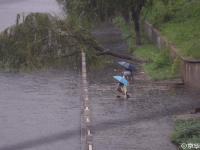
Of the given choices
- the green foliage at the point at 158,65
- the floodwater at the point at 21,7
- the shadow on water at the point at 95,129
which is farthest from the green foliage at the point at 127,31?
the shadow on water at the point at 95,129

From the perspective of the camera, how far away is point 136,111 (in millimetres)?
24641

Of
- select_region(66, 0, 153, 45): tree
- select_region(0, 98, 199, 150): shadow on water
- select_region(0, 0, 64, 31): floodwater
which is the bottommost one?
select_region(0, 98, 199, 150): shadow on water

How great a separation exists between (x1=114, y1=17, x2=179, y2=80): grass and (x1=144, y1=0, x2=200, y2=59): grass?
770mm

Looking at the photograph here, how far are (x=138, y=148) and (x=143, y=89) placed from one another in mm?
8760

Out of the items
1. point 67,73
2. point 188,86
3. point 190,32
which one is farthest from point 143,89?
point 190,32

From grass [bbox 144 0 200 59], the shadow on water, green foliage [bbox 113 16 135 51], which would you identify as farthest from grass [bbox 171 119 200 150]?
green foliage [bbox 113 16 135 51]

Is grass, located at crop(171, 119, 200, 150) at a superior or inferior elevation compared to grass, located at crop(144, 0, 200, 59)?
inferior

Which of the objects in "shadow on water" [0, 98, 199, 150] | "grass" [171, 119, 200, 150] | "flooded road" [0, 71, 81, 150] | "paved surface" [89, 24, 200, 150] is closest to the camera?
"grass" [171, 119, 200, 150]

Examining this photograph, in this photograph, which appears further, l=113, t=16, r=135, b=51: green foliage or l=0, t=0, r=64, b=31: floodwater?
l=0, t=0, r=64, b=31: floodwater

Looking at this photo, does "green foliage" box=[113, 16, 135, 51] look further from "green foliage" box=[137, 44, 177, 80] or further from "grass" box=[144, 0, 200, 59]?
"green foliage" box=[137, 44, 177, 80]

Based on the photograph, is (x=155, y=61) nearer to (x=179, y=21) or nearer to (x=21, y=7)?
(x=179, y=21)

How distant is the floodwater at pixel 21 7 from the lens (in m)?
56.3

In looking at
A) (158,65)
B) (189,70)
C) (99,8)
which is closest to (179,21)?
(99,8)

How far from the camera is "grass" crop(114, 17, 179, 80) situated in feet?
99.3
